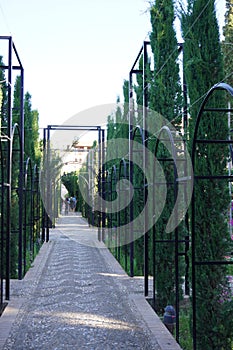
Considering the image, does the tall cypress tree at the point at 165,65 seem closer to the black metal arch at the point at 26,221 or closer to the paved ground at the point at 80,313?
the paved ground at the point at 80,313

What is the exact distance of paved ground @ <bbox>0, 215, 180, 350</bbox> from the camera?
4.23m

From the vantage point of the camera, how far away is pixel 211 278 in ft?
13.3

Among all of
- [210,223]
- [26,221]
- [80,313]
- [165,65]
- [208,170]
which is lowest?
[80,313]

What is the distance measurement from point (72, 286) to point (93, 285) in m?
0.33

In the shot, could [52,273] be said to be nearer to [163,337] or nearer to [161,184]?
[161,184]

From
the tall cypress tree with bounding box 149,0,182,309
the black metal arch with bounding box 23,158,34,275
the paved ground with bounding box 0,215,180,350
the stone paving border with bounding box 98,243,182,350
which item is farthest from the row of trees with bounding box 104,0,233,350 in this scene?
the black metal arch with bounding box 23,158,34,275

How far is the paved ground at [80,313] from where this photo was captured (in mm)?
4227

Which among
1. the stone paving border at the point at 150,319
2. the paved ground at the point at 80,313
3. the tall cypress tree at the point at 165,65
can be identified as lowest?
the paved ground at the point at 80,313

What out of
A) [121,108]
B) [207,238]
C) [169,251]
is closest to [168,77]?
[169,251]

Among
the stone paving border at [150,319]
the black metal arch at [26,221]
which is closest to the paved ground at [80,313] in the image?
the stone paving border at [150,319]

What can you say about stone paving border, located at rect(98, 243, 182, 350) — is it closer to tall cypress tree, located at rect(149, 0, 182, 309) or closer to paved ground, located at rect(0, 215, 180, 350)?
paved ground, located at rect(0, 215, 180, 350)

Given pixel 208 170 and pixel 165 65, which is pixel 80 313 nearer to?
pixel 208 170

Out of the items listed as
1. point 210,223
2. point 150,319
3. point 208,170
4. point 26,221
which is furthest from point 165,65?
point 26,221

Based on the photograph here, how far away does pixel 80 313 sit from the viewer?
5.30 metres
